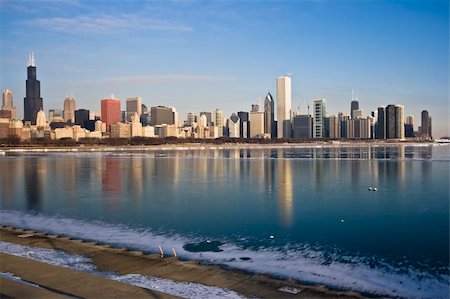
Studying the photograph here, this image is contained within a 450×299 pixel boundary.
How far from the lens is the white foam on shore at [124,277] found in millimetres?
8703

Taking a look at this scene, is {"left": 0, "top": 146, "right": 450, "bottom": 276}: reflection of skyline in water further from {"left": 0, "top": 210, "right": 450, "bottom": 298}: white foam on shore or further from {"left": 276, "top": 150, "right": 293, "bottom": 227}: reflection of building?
{"left": 0, "top": 210, "right": 450, "bottom": 298}: white foam on shore

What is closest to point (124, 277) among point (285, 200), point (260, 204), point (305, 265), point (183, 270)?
point (183, 270)

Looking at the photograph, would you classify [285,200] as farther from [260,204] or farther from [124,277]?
[124,277]

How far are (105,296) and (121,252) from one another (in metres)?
4.33

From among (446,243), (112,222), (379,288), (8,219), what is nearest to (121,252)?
(112,222)

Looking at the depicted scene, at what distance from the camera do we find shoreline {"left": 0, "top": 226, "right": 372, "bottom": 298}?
357 inches

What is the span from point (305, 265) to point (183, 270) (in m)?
3.15

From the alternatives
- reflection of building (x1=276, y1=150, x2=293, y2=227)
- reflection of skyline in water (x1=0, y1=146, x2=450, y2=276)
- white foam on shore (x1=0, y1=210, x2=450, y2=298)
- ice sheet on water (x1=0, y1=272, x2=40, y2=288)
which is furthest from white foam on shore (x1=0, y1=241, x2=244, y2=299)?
reflection of building (x1=276, y1=150, x2=293, y2=227)

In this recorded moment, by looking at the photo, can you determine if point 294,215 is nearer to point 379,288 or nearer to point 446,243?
point 446,243

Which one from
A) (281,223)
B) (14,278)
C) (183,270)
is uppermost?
(14,278)

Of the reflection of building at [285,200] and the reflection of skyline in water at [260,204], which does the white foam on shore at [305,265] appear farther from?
the reflection of building at [285,200]

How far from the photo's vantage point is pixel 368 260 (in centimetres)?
1196

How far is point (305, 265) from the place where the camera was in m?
11.3

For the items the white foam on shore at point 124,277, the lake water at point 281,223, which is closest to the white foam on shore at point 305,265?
the lake water at point 281,223
